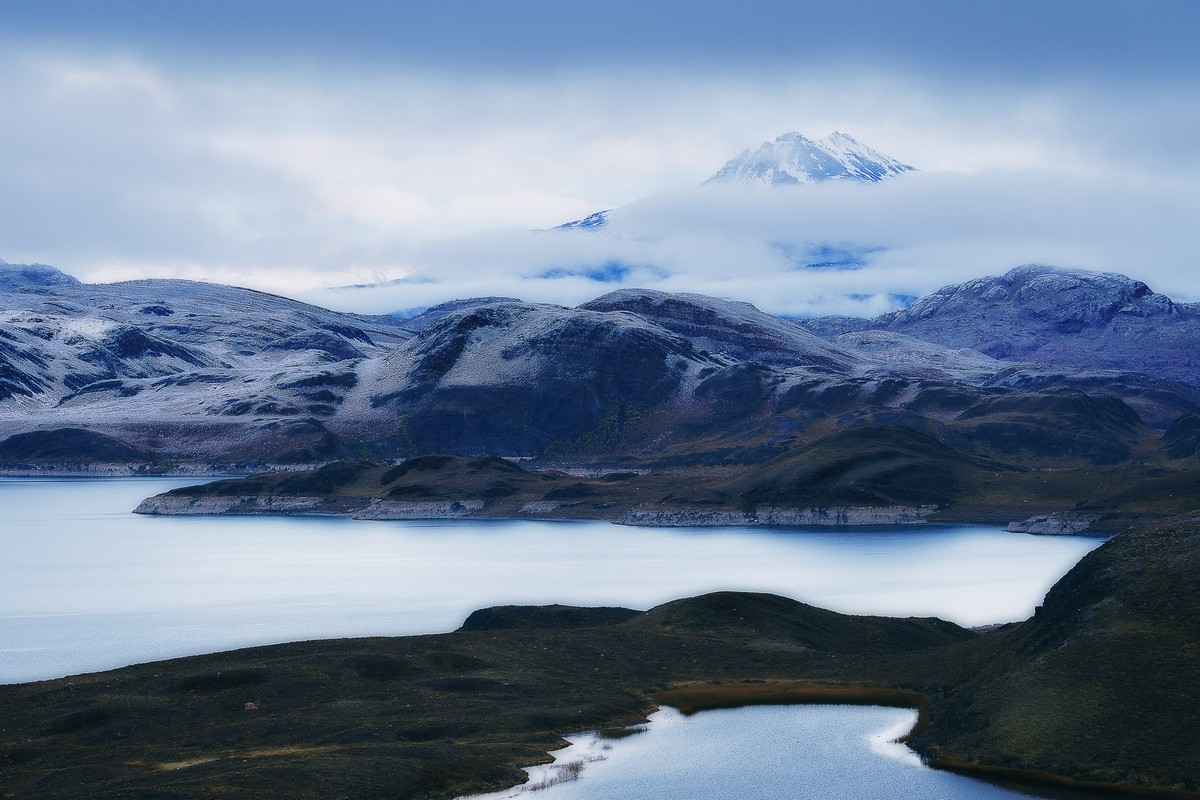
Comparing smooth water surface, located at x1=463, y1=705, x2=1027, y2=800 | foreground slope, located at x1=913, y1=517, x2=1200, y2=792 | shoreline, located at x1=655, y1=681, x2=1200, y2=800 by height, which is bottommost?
smooth water surface, located at x1=463, y1=705, x2=1027, y2=800

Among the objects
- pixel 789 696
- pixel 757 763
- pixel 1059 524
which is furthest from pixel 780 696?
pixel 1059 524

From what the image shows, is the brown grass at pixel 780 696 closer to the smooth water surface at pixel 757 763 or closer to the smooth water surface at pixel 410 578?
the smooth water surface at pixel 757 763

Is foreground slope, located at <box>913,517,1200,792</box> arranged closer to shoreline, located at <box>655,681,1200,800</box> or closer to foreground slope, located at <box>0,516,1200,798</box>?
foreground slope, located at <box>0,516,1200,798</box>

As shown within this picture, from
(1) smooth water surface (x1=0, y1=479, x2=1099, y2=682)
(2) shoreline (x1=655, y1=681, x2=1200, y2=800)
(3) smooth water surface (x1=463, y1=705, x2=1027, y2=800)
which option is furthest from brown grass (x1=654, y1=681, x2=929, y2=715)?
(1) smooth water surface (x1=0, y1=479, x2=1099, y2=682)

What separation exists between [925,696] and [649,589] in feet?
208

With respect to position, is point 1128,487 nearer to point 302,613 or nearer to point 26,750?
point 302,613

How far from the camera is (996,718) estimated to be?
5434 cm

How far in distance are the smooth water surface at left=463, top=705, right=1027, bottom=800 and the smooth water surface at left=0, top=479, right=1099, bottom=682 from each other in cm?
3912

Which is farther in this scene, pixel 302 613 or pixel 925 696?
pixel 302 613

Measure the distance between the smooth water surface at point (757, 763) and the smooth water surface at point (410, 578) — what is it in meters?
39.1

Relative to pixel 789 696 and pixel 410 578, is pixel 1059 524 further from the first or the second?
pixel 789 696

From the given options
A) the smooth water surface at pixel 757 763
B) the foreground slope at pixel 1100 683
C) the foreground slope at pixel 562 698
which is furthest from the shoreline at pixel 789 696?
the foreground slope at pixel 1100 683

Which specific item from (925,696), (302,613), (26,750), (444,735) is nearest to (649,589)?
(302,613)

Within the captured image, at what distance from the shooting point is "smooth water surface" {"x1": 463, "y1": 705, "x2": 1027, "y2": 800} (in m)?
50.8
